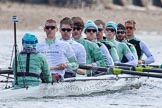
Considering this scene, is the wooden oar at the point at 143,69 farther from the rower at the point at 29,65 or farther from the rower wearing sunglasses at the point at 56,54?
the rower at the point at 29,65

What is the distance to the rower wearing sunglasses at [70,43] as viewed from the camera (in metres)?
15.5

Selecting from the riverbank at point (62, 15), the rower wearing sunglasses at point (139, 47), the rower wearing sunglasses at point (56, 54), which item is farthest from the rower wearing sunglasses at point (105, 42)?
the riverbank at point (62, 15)

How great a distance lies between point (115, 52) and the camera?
17.7m

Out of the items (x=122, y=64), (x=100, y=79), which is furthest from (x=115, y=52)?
(x=100, y=79)

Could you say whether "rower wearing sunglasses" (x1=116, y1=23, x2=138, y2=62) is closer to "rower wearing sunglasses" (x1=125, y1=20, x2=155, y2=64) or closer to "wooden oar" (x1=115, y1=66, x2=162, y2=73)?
"rower wearing sunglasses" (x1=125, y1=20, x2=155, y2=64)

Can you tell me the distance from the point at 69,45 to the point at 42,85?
113 cm

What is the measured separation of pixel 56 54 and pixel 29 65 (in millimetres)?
1111

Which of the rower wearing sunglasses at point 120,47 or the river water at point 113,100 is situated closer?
the river water at point 113,100

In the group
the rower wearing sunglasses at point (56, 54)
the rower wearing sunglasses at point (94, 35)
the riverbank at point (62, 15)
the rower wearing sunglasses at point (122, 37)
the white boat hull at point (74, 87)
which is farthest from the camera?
the riverbank at point (62, 15)

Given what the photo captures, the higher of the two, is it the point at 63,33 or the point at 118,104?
the point at 63,33

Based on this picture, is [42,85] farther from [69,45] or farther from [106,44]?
[106,44]

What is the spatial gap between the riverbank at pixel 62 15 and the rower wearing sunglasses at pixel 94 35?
81.4 feet

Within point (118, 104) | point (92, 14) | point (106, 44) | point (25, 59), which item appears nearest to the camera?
point (25, 59)

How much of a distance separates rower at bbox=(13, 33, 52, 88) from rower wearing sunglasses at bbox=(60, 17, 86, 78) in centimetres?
125
